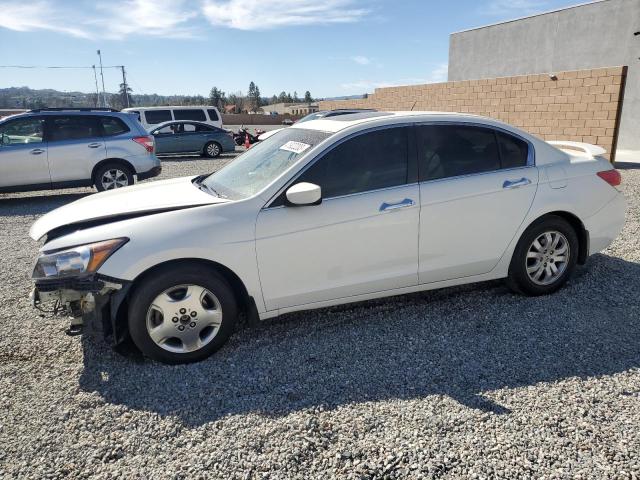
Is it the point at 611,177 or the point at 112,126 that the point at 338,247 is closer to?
the point at 611,177

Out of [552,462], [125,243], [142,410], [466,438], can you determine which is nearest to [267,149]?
[125,243]

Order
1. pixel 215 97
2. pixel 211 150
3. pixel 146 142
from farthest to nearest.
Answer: pixel 215 97, pixel 211 150, pixel 146 142

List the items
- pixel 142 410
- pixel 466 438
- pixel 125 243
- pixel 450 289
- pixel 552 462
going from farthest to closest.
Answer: pixel 450 289 < pixel 125 243 < pixel 142 410 < pixel 466 438 < pixel 552 462

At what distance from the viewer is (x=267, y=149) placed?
4.29 m

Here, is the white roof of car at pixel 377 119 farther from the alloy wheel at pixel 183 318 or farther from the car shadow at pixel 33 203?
the car shadow at pixel 33 203

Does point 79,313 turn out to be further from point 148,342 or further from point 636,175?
point 636,175

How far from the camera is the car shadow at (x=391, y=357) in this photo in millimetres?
3100

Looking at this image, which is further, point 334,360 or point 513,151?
point 513,151

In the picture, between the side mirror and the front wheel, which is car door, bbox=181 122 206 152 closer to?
the front wheel

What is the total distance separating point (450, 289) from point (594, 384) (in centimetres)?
171

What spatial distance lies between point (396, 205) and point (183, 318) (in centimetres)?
174

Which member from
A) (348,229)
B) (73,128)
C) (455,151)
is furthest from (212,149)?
(348,229)

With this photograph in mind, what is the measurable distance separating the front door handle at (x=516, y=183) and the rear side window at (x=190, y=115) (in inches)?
714

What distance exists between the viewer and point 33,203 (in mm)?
10164
